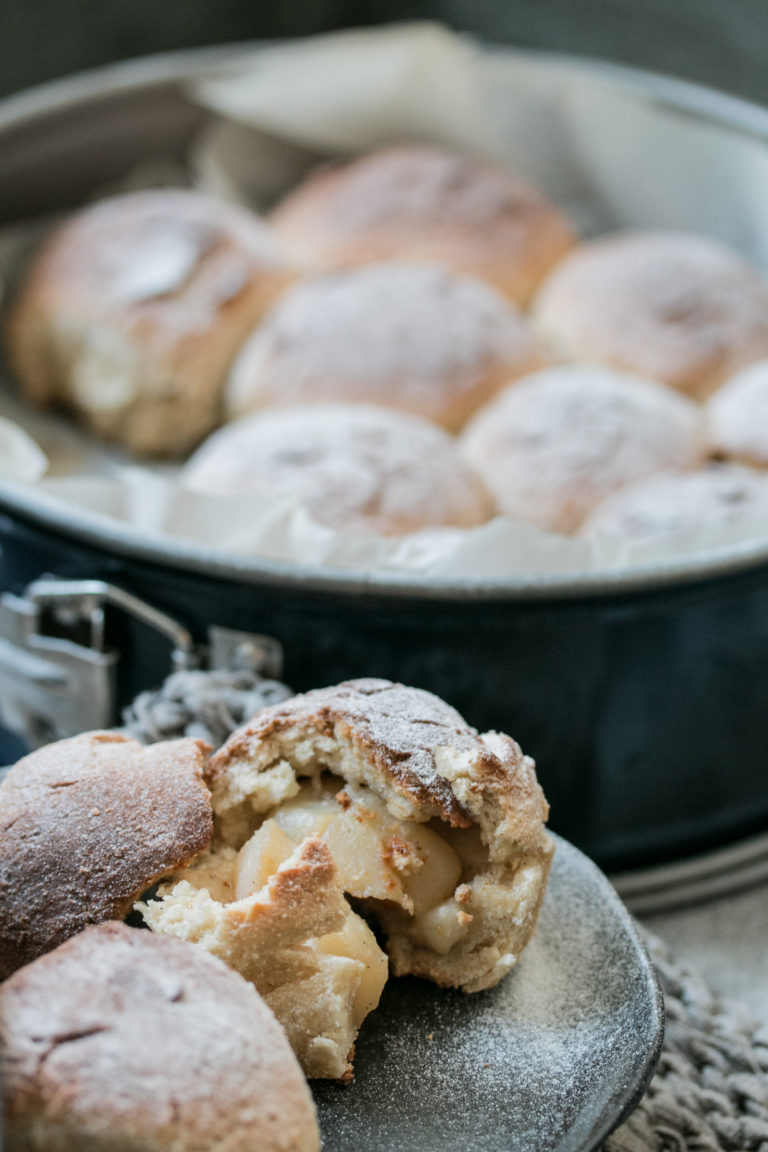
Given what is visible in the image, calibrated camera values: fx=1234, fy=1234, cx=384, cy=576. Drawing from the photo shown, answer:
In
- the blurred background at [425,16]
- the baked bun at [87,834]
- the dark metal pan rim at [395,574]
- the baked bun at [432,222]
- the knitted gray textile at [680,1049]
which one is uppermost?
the blurred background at [425,16]

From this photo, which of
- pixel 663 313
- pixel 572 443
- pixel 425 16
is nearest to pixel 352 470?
pixel 572 443

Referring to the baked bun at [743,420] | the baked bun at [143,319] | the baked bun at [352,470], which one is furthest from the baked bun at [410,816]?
the baked bun at [143,319]

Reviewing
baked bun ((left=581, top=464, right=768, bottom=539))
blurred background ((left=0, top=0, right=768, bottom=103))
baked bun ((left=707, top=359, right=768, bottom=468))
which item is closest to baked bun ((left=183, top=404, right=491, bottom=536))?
baked bun ((left=581, top=464, right=768, bottom=539))

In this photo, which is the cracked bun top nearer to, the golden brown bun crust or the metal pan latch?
the golden brown bun crust

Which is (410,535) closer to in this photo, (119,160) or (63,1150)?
(63,1150)

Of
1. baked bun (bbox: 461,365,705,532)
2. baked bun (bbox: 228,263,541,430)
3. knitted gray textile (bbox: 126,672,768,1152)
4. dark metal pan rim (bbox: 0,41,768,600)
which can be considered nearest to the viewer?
knitted gray textile (bbox: 126,672,768,1152)

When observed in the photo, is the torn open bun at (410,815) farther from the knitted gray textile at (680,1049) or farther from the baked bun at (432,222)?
the baked bun at (432,222)
